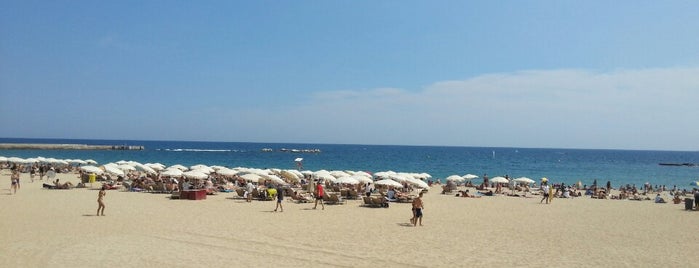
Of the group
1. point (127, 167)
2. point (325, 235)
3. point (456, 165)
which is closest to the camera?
point (325, 235)

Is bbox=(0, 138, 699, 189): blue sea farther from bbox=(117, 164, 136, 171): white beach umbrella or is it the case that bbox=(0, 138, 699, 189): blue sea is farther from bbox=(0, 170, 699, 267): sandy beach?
bbox=(0, 170, 699, 267): sandy beach

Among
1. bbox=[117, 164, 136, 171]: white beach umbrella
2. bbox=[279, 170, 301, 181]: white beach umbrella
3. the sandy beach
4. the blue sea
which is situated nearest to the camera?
the sandy beach

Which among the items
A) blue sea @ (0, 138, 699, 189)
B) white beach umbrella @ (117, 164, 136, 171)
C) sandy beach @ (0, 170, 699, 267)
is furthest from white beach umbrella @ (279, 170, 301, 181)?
blue sea @ (0, 138, 699, 189)

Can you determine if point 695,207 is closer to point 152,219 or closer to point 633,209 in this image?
point 633,209

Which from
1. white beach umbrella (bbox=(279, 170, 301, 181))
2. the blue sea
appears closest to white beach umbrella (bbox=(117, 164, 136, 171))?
white beach umbrella (bbox=(279, 170, 301, 181))

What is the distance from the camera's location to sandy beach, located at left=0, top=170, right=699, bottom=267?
376 inches

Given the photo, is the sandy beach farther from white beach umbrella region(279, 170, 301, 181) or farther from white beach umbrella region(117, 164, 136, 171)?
white beach umbrella region(117, 164, 136, 171)

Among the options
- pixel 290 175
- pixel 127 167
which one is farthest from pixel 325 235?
pixel 127 167

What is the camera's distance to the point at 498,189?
91.2 ft

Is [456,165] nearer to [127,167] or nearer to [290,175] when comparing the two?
[290,175]

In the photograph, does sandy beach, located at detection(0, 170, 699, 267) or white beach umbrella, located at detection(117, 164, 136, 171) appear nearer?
sandy beach, located at detection(0, 170, 699, 267)

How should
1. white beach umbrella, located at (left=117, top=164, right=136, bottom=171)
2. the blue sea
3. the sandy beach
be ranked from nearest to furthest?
the sandy beach
white beach umbrella, located at (left=117, top=164, right=136, bottom=171)
the blue sea

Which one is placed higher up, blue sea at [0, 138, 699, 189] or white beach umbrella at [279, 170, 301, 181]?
white beach umbrella at [279, 170, 301, 181]

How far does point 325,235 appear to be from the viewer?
12.1 m
